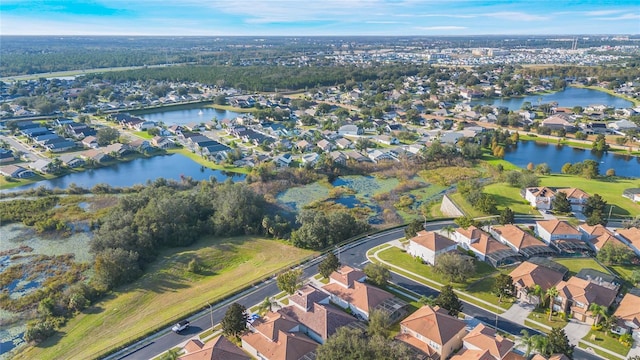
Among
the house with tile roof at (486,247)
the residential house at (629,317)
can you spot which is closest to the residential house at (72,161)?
the house with tile roof at (486,247)

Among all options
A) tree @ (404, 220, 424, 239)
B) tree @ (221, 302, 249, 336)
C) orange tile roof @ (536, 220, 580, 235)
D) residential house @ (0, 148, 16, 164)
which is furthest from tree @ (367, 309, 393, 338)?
residential house @ (0, 148, 16, 164)

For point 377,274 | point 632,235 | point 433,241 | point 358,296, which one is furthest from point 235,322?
point 632,235

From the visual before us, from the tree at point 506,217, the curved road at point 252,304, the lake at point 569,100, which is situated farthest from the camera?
the lake at point 569,100

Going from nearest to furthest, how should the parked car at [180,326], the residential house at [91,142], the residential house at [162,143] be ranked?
the parked car at [180,326] < the residential house at [91,142] < the residential house at [162,143]

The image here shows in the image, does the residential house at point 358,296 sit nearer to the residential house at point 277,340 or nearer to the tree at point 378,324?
the tree at point 378,324

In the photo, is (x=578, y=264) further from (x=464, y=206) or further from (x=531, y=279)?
(x=464, y=206)

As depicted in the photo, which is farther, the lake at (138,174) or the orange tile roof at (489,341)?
the lake at (138,174)

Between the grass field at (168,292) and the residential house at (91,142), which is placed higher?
the residential house at (91,142)

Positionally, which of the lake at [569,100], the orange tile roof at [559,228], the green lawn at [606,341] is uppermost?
the lake at [569,100]
